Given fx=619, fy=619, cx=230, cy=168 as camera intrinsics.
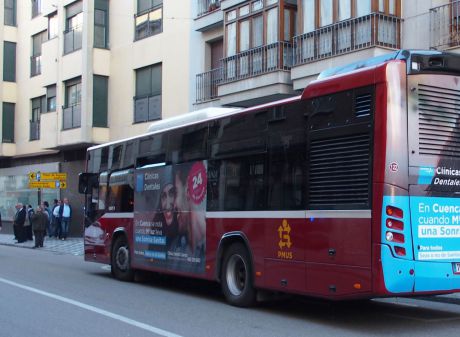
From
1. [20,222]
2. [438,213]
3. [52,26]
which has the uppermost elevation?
[52,26]

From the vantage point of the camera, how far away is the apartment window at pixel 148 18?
1002 inches

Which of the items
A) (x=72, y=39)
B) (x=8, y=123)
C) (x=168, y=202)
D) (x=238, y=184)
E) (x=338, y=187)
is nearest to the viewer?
(x=338, y=187)

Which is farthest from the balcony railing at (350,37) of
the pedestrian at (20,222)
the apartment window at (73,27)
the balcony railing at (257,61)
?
the pedestrian at (20,222)

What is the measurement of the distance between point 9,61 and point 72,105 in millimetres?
9095

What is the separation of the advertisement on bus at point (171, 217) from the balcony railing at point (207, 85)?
10081mm

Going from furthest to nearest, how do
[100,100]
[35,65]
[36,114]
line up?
[35,65]
[36,114]
[100,100]

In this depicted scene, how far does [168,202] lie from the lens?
1213cm

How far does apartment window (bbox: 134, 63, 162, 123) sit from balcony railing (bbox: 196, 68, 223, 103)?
8.33ft

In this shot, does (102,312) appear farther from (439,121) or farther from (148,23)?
(148,23)

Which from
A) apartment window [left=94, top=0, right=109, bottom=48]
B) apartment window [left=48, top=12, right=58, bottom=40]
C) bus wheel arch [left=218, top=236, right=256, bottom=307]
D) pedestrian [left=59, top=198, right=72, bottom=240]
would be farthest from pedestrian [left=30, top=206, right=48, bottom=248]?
bus wheel arch [left=218, top=236, right=256, bottom=307]

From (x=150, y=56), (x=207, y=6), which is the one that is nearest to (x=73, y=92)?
(x=150, y=56)

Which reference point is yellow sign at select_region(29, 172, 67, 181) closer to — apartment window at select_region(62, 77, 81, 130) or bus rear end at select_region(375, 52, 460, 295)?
apartment window at select_region(62, 77, 81, 130)

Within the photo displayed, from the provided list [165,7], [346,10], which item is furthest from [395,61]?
[165,7]

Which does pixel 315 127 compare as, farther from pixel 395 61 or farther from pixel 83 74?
pixel 83 74
